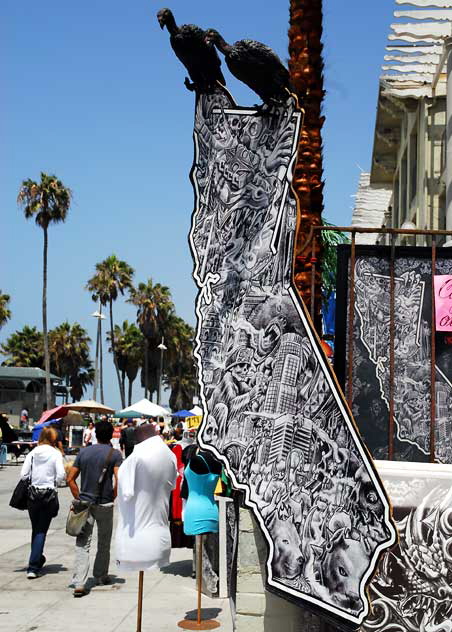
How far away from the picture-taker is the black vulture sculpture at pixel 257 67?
17.2 feet

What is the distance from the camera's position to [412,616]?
5.41 m

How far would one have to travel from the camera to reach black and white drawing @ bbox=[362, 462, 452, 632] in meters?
5.40

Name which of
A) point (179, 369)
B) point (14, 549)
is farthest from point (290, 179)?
point (179, 369)

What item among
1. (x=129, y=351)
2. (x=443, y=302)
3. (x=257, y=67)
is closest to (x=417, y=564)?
(x=443, y=302)

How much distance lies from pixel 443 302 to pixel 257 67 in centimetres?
202

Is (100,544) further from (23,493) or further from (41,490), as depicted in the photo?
(23,493)

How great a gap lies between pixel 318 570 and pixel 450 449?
4.65ft

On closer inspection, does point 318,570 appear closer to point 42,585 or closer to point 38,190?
point 42,585

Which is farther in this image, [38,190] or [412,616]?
[38,190]

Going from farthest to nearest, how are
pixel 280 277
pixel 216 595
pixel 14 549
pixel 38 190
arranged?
1. pixel 38 190
2. pixel 14 549
3. pixel 216 595
4. pixel 280 277

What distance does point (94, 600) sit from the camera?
29.4 ft

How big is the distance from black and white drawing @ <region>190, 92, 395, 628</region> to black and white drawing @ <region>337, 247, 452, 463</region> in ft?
2.61

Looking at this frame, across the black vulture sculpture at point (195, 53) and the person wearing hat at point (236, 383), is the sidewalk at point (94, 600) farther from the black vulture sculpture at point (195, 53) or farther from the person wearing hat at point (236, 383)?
the black vulture sculpture at point (195, 53)

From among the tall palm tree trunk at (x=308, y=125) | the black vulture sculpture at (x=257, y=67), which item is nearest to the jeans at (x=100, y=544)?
the tall palm tree trunk at (x=308, y=125)
